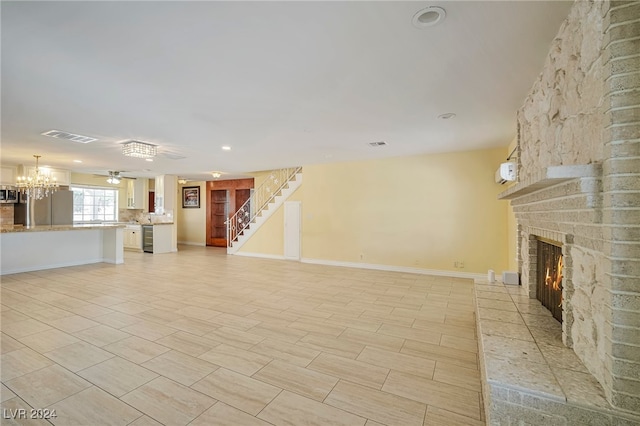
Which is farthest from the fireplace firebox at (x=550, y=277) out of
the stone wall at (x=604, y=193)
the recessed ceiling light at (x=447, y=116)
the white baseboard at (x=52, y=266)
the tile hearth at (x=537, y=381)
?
the white baseboard at (x=52, y=266)

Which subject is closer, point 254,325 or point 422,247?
point 254,325

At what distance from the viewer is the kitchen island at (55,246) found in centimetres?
590

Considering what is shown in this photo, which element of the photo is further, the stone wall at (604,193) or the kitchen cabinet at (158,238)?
the kitchen cabinet at (158,238)

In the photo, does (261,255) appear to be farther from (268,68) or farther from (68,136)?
(268,68)

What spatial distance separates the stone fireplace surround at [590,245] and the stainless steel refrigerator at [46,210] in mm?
10857

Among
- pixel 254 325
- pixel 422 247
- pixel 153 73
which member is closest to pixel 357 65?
Result: pixel 153 73

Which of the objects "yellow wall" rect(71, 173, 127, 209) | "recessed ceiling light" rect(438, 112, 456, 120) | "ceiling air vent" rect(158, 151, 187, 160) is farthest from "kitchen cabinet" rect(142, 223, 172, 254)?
"recessed ceiling light" rect(438, 112, 456, 120)

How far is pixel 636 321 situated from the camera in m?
1.30

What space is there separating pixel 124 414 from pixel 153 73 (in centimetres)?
284

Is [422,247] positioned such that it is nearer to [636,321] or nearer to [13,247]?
[636,321]

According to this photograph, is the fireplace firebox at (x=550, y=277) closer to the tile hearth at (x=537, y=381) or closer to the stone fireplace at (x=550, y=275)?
the stone fireplace at (x=550, y=275)

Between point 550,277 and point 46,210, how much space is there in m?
11.4

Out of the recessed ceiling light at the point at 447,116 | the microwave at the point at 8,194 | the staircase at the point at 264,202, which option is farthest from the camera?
the staircase at the point at 264,202

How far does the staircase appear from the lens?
8336mm
